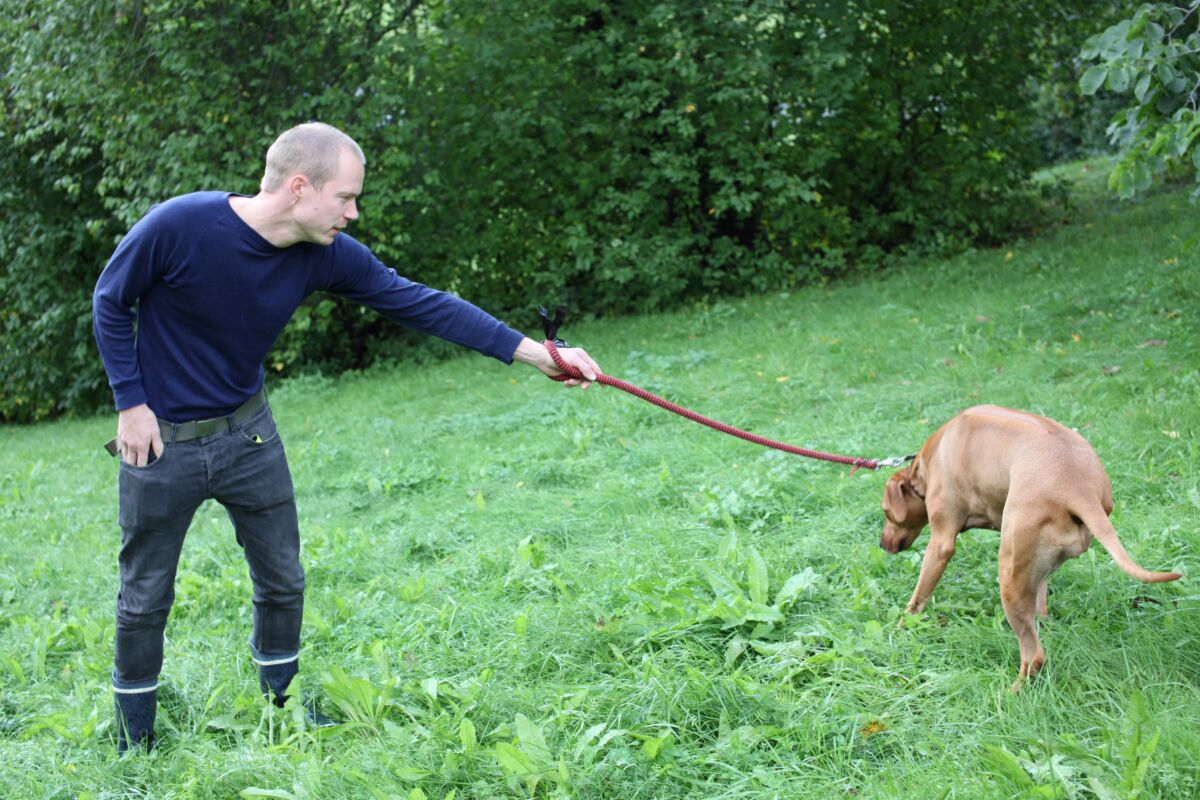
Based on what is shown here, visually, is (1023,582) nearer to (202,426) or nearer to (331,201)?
(331,201)

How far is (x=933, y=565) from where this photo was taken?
146 inches

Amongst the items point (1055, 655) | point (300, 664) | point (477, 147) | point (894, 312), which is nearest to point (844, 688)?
point (1055, 655)

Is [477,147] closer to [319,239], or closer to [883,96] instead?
[883,96]

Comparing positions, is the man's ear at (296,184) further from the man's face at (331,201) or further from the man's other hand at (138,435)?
the man's other hand at (138,435)

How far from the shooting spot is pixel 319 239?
10.6 feet

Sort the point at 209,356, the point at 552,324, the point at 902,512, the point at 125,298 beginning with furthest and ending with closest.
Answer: the point at 902,512 → the point at 552,324 → the point at 209,356 → the point at 125,298

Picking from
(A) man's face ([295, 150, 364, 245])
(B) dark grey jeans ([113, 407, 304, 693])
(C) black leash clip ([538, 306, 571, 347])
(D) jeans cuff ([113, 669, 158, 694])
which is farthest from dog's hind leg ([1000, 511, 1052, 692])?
(D) jeans cuff ([113, 669, 158, 694])

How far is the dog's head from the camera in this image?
4.07 meters

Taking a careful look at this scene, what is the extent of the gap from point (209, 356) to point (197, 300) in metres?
0.20

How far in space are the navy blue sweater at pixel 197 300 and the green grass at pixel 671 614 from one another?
1102 millimetres

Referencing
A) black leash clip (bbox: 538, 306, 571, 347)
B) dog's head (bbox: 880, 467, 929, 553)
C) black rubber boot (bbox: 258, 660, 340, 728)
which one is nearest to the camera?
black leash clip (bbox: 538, 306, 571, 347)

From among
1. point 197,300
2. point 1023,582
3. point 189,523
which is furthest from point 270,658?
point 1023,582

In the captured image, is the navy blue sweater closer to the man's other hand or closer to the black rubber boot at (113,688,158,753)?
the man's other hand

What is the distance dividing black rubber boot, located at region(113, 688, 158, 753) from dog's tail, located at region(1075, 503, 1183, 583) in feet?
10.2
